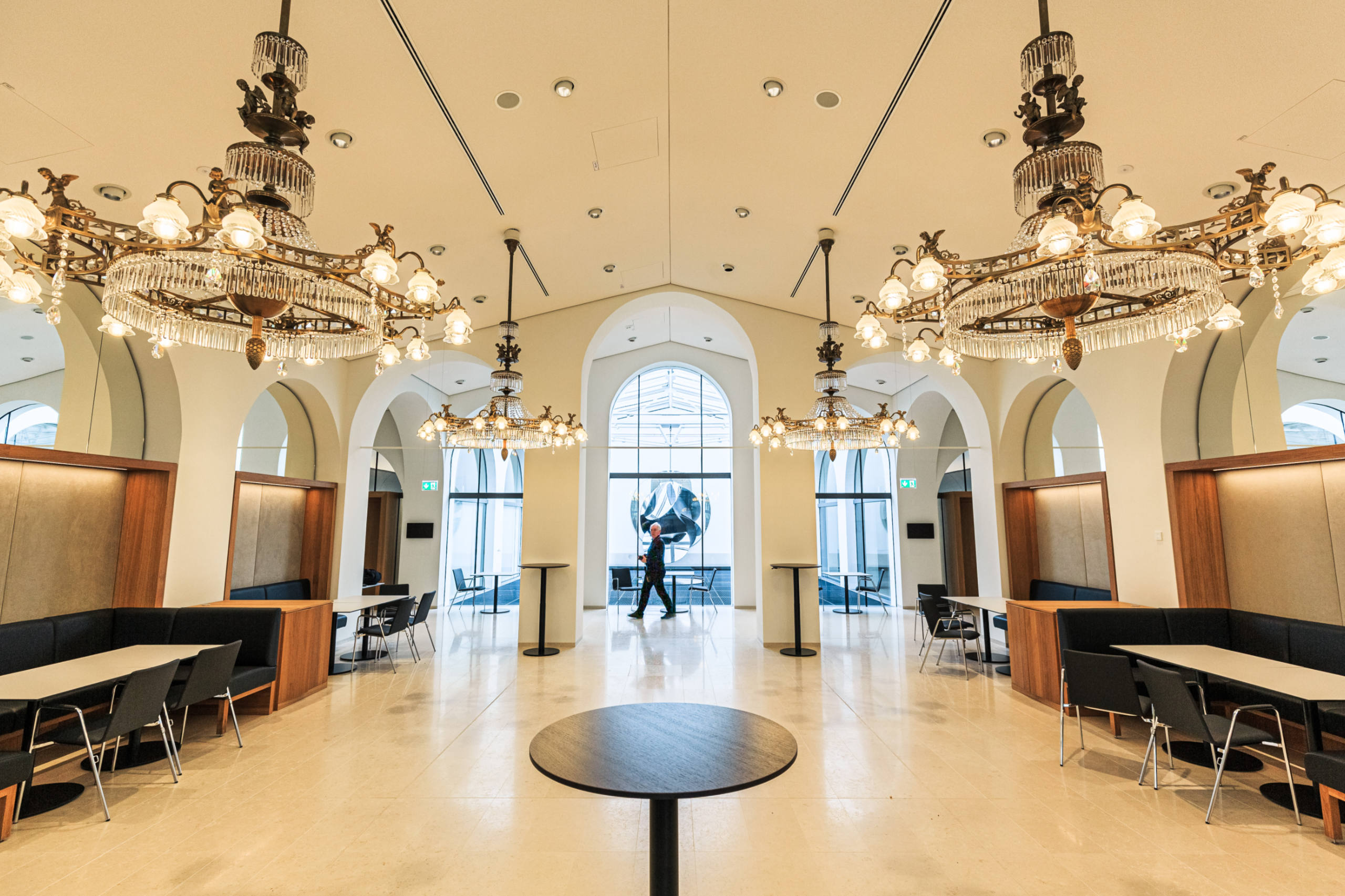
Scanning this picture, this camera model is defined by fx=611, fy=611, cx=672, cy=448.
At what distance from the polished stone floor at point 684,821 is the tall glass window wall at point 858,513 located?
23.8 feet

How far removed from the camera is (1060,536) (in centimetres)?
802

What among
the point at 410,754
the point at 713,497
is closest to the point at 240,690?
the point at 410,754

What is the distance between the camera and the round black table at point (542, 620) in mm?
7672

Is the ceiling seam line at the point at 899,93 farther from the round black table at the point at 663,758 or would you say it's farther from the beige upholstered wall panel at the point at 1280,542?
the beige upholstered wall panel at the point at 1280,542

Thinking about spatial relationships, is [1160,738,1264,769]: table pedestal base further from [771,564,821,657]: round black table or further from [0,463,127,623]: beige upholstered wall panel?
[0,463,127,623]: beige upholstered wall panel

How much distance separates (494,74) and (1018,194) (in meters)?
3.21

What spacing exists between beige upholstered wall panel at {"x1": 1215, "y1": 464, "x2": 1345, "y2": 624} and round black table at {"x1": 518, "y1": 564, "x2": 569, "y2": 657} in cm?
Answer: 694

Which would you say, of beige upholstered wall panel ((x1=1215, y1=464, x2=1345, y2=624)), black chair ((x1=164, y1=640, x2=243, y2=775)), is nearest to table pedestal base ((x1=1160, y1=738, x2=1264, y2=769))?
beige upholstered wall panel ((x1=1215, y1=464, x2=1345, y2=624))

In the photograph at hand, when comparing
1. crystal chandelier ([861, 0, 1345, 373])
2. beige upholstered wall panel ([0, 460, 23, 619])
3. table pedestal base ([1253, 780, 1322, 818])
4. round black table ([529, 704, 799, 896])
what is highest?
crystal chandelier ([861, 0, 1345, 373])

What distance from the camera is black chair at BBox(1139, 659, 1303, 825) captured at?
3.43 m

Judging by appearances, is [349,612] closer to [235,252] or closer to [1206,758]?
[235,252]

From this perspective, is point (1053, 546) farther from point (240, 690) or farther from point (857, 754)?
point (240, 690)

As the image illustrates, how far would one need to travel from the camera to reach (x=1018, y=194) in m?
2.61

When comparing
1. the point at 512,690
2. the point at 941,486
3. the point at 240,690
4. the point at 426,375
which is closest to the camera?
the point at 240,690
